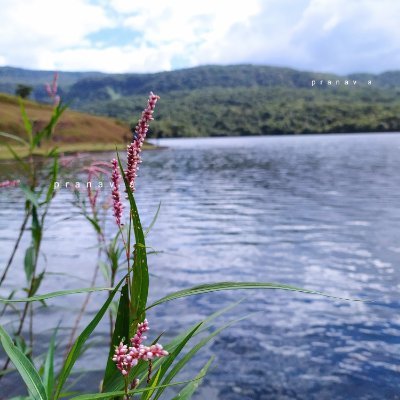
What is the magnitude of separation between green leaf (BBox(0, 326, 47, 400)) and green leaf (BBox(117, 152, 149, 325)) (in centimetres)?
48

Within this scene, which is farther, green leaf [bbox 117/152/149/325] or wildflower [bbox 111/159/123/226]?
wildflower [bbox 111/159/123/226]

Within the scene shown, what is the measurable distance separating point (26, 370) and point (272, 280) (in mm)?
15149

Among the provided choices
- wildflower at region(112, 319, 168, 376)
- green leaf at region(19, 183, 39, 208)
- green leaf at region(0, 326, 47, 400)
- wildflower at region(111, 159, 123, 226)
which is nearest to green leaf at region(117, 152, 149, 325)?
wildflower at region(111, 159, 123, 226)

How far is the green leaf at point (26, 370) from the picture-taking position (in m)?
2.15

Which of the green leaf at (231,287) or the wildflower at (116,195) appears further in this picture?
the wildflower at (116,195)

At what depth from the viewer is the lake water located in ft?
35.0

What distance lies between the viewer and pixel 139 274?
218 centimetres

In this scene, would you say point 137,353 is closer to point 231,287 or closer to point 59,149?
point 231,287

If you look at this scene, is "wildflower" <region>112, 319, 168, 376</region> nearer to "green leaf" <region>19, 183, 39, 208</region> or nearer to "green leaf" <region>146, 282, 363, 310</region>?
"green leaf" <region>146, 282, 363, 310</region>

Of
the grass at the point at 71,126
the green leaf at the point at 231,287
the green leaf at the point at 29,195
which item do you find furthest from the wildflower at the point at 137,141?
the grass at the point at 71,126

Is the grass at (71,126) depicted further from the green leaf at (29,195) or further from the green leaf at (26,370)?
the green leaf at (26,370)

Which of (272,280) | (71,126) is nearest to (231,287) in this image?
(272,280)

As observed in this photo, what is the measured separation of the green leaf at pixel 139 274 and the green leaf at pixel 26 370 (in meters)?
0.48

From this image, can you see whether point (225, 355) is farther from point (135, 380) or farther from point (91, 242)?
point (91, 242)
